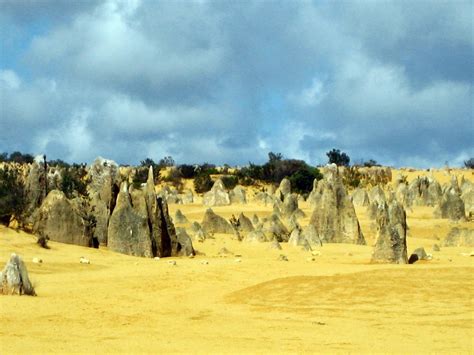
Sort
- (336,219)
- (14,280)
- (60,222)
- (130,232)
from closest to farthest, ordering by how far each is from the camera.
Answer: (14,280), (60,222), (130,232), (336,219)

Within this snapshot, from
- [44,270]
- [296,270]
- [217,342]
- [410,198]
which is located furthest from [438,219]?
[217,342]

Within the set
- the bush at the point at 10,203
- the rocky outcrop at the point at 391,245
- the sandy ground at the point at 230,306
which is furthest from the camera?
the bush at the point at 10,203

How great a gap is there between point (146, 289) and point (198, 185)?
41473 mm

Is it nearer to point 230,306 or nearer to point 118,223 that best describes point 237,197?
point 118,223

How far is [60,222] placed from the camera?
21859 millimetres

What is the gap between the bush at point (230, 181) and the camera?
5714 cm

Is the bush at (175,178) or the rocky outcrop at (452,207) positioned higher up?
the bush at (175,178)

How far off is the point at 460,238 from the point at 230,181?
105 ft

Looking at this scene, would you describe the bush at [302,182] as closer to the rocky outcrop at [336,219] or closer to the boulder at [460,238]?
the rocky outcrop at [336,219]

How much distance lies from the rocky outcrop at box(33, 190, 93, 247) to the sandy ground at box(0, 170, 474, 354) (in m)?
0.70

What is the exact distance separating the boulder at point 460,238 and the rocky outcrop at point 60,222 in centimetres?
1250

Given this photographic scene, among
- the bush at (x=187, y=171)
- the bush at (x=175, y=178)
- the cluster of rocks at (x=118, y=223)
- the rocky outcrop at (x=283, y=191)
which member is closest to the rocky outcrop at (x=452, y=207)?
the rocky outcrop at (x=283, y=191)

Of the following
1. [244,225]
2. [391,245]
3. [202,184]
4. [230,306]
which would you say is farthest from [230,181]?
[230,306]

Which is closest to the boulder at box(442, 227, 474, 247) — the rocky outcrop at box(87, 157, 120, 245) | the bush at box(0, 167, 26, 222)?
the rocky outcrop at box(87, 157, 120, 245)
